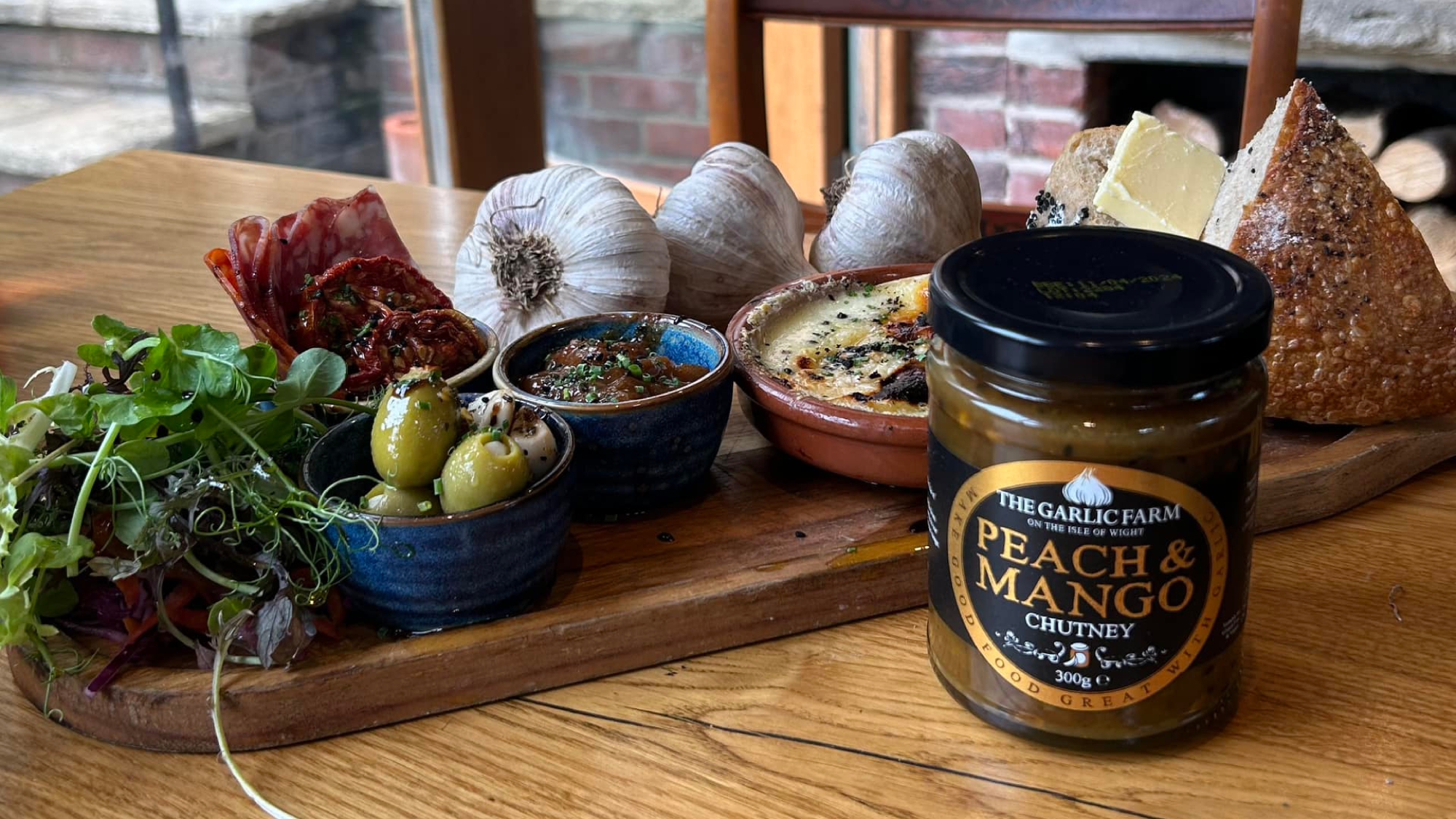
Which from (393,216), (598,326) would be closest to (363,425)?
(598,326)

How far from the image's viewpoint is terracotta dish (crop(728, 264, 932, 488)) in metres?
0.92

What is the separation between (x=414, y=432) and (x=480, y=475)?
6 cm

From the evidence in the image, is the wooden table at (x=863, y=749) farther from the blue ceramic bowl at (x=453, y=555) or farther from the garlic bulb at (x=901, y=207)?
the garlic bulb at (x=901, y=207)

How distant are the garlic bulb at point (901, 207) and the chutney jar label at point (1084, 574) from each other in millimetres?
683

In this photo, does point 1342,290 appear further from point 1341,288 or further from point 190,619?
point 190,619

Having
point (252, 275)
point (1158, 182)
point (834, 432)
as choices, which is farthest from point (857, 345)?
point (252, 275)

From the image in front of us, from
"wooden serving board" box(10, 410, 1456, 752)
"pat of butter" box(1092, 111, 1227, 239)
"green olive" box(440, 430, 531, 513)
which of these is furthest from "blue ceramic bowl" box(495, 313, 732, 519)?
"pat of butter" box(1092, 111, 1227, 239)

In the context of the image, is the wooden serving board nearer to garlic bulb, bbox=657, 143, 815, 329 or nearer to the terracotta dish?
the terracotta dish

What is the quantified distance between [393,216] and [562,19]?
1490 millimetres

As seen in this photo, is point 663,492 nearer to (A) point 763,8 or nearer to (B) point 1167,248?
(B) point 1167,248

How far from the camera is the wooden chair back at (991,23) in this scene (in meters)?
1.54

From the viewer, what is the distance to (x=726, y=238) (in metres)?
1.29

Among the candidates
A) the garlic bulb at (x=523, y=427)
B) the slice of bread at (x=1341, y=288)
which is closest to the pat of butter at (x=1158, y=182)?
the slice of bread at (x=1341, y=288)

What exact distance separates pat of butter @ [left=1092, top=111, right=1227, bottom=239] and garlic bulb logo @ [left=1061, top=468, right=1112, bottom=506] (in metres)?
0.51
